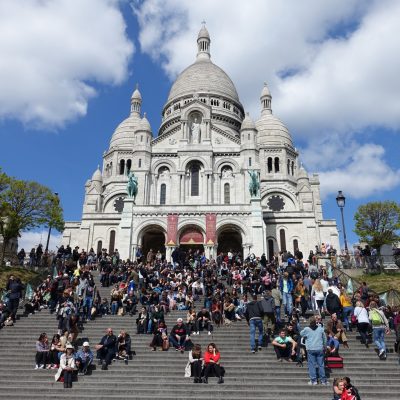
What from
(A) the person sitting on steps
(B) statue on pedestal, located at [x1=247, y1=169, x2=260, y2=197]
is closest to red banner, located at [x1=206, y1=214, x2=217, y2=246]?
(B) statue on pedestal, located at [x1=247, y1=169, x2=260, y2=197]

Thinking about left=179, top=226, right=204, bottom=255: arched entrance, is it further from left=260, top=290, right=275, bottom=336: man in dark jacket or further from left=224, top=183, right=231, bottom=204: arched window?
left=260, top=290, right=275, bottom=336: man in dark jacket

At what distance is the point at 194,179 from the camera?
42688 mm

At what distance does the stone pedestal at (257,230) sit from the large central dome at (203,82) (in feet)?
87.1

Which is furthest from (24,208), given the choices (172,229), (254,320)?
(254,320)

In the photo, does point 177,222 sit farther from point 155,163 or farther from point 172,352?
point 172,352

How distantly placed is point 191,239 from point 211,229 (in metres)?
2.05

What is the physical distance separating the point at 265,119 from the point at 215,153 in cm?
1594

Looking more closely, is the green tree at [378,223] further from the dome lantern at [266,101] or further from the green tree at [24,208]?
the green tree at [24,208]

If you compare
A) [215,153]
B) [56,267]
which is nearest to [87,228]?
[215,153]

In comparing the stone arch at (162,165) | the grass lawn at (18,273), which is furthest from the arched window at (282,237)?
the grass lawn at (18,273)

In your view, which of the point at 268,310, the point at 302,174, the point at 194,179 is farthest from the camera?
the point at 302,174

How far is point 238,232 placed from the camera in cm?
3766

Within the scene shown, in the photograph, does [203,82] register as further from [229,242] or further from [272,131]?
[229,242]

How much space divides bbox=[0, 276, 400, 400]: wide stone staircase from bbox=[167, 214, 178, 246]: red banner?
67.6 ft
